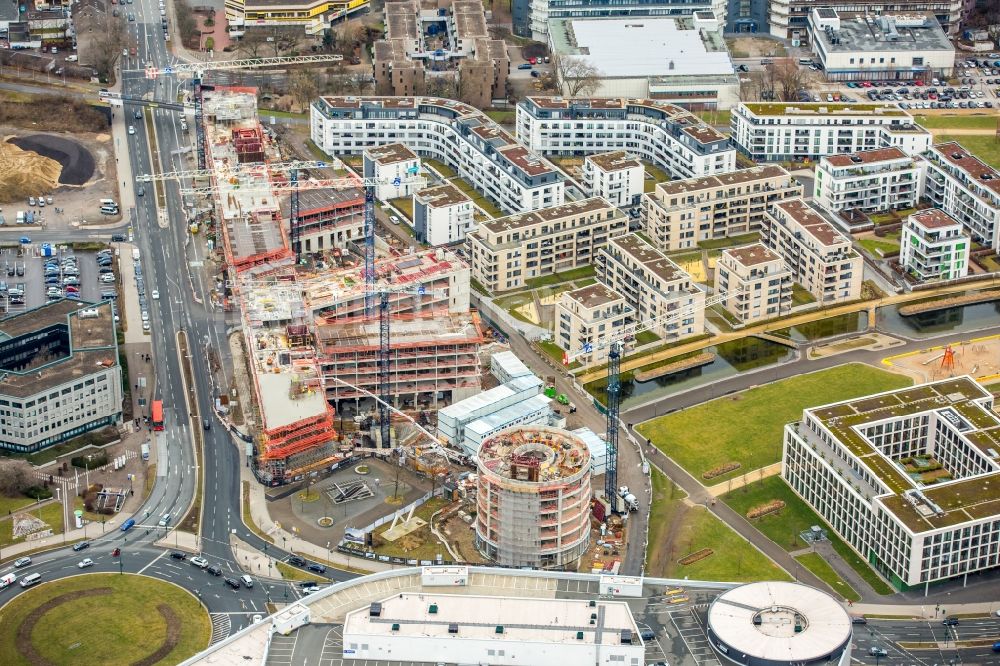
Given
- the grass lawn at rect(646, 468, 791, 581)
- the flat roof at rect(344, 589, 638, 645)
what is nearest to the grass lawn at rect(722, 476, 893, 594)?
the grass lawn at rect(646, 468, 791, 581)

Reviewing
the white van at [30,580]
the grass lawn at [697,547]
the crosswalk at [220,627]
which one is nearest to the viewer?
the crosswalk at [220,627]

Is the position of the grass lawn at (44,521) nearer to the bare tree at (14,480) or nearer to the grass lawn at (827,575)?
the bare tree at (14,480)

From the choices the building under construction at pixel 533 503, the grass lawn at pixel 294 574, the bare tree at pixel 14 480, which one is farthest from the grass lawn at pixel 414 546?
the bare tree at pixel 14 480

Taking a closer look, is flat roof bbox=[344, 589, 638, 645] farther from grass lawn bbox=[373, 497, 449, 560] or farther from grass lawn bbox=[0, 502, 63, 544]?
grass lawn bbox=[0, 502, 63, 544]

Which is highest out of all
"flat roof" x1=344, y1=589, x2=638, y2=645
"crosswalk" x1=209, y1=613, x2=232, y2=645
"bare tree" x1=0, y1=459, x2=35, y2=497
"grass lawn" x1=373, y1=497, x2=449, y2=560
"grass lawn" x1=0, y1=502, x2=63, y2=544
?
"flat roof" x1=344, y1=589, x2=638, y2=645

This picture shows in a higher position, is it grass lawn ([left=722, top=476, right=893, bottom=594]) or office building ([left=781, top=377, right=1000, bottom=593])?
office building ([left=781, top=377, right=1000, bottom=593])

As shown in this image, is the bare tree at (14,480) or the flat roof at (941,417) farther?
the bare tree at (14,480)

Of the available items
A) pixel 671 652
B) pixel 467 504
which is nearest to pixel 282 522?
pixel 467 504
